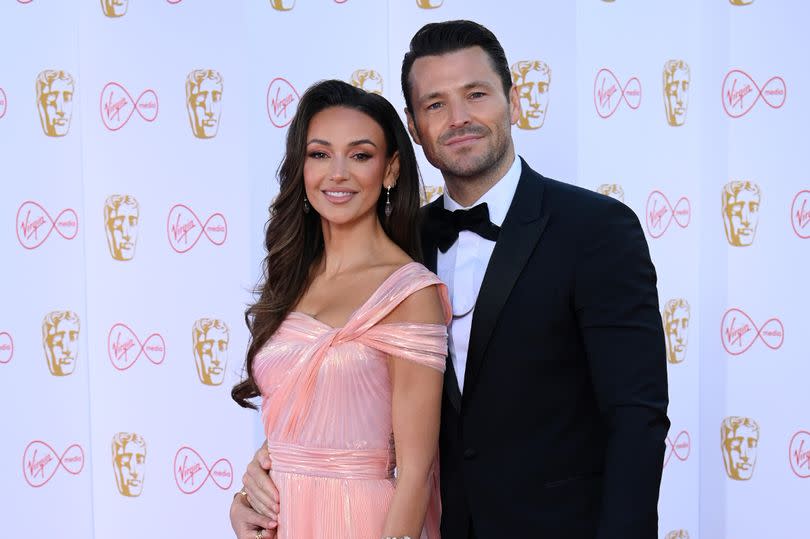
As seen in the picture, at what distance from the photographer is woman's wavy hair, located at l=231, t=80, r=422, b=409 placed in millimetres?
1725

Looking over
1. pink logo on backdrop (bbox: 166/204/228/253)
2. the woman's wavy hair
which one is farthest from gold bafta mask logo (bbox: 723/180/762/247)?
Result: pink logo on backdrop (bbox: 166/204/228/253)

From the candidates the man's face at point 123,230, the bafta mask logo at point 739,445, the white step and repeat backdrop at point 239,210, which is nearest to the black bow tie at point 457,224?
the white step and repeat backdrop at point 239,210

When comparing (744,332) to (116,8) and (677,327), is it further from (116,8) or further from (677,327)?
(116,8)

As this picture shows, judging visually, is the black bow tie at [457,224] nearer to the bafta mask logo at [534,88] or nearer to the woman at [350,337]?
the woman at [350,337]

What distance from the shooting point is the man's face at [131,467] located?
2.92m

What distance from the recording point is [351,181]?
169 centimetres

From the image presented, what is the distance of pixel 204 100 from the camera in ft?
9.46

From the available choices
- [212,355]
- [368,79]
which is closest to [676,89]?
[368,79]

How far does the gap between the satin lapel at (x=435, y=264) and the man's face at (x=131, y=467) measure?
1.64 m

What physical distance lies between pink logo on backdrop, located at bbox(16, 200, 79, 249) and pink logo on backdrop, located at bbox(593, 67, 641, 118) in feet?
6.37

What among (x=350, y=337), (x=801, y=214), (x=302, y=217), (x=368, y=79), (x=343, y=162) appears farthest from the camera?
(x=368, y=79)

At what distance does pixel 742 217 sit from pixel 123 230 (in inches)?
87.3

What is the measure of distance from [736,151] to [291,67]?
5.25 ft

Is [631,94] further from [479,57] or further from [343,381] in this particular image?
[343,381]
